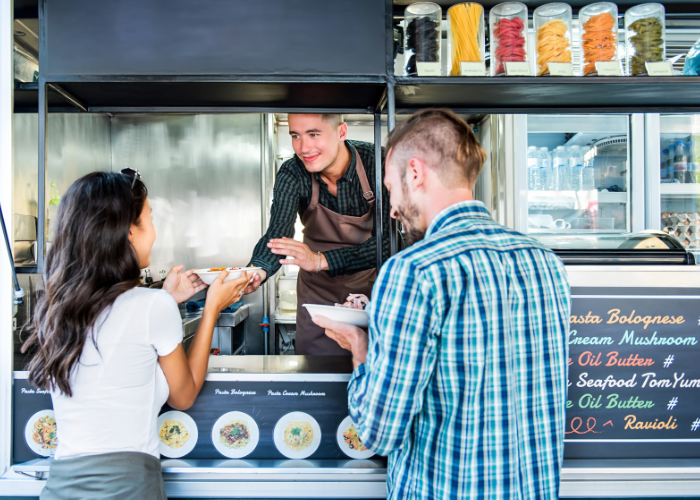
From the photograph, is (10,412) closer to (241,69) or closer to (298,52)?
(241,69)

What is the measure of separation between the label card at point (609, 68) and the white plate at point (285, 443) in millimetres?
1458

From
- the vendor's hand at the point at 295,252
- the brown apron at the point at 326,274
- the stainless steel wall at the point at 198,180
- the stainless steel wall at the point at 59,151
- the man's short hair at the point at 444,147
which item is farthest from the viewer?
the stainless steel wall at the point at 198,180

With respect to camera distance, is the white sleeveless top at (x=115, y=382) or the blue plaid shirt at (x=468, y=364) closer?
the blue plaid shirt at (x=468, y=364)

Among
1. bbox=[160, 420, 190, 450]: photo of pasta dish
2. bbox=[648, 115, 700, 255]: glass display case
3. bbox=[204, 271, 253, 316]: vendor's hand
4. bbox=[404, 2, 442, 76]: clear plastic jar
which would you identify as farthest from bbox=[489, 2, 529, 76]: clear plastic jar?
bbox=[648, 115, 700, 255]: glass display case

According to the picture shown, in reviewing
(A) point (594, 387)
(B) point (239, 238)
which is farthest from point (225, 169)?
(A) point (594, 387)

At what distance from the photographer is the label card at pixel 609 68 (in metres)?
1.39

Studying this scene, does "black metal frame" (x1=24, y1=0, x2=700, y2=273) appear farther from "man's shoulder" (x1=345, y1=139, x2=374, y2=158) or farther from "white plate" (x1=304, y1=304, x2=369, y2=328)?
"man's shoulder" (x1=345, y1=139, x2=374, y2=158)

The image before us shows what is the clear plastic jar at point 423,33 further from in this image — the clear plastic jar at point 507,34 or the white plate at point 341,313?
the white plate at point 341,313

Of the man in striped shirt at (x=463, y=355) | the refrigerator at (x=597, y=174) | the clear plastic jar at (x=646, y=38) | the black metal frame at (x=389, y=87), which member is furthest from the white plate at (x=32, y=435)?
the refrigerator at (x=597, y=174)

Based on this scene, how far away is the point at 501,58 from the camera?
55.7 inches

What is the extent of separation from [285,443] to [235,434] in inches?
6.4

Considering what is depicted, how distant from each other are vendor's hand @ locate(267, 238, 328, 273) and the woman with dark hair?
2.32ft

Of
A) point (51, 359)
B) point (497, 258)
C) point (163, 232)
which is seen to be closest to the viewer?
point (497, 258)

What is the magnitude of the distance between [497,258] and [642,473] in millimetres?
1123
